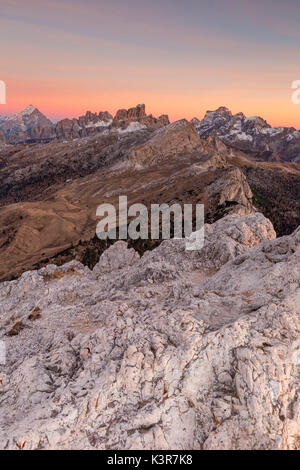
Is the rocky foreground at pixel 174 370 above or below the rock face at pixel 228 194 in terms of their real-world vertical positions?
above

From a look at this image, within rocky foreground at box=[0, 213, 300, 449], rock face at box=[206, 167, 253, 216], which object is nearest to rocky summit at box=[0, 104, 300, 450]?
rocky foreground at box=[0, 213, 300, 449]

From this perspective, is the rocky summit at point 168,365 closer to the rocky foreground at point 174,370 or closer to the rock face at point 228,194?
the rocky foreground at point 174,370

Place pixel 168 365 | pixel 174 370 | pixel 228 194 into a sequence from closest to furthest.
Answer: pixel 174 370 < pixel 168 365 < pixel 228 194

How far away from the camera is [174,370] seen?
13.8 meters

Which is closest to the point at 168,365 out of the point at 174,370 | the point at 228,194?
the point at 174,370

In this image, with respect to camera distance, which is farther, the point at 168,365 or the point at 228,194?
the point at 228,194

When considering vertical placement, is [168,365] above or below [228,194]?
above

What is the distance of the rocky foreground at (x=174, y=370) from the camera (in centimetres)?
1190

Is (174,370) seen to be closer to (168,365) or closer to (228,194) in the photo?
(168,365)

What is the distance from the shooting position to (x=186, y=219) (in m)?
150

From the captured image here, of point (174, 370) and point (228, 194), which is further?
point (228, 194)

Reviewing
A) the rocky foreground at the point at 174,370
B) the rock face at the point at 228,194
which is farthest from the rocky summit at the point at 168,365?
the rock face at the point at 228,194

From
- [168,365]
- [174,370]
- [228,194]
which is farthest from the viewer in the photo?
[228,194]
